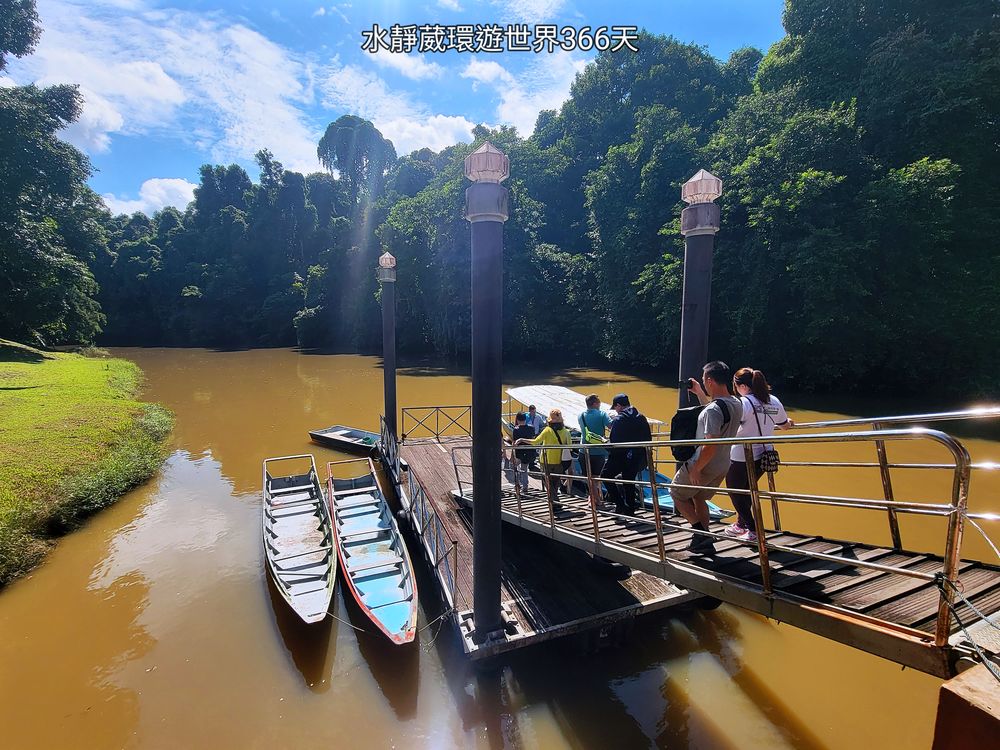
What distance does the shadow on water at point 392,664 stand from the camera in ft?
18.1

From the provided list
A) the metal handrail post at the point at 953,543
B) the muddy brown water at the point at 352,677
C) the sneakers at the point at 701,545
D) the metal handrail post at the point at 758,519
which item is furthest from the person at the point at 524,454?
the metal handrail post at the point at 953,543

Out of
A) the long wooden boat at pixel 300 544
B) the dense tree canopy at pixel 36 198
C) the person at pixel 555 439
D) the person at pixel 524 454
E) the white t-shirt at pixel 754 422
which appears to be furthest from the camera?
the dense tree canopy at pixel 36 198

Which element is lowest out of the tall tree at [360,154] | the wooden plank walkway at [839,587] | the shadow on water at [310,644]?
the shadow on water at [310,644]

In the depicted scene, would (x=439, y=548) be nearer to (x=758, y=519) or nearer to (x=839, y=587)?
(x=758, y=519)

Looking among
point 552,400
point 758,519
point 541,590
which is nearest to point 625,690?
point 541,590

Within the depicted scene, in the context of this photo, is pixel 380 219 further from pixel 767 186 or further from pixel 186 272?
pixel 767 186

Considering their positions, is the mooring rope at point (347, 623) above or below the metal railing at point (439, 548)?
below

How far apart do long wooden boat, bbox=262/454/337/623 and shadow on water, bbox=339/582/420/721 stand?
64 centimetres

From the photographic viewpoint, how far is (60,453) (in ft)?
36.1

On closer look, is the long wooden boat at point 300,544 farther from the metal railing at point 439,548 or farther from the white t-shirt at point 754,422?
the white t-shirt at point 754,422

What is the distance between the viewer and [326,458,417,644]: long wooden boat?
6121 millimetres

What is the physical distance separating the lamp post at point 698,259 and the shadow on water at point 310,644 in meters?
5.45

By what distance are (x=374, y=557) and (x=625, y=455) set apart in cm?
425

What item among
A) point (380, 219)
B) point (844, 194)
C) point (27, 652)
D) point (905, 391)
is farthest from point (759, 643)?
point (380, 219)
